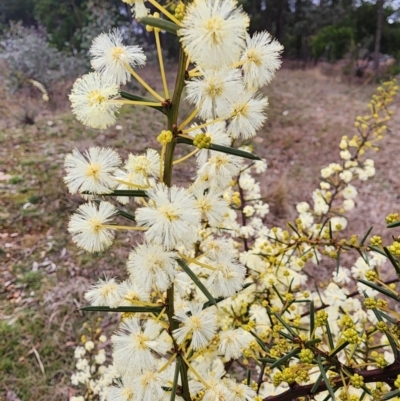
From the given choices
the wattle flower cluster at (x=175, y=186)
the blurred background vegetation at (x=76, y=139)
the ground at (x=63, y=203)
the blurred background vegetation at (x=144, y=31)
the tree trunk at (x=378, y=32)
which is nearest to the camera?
the wattle flower cluster at (x=175, y=186)

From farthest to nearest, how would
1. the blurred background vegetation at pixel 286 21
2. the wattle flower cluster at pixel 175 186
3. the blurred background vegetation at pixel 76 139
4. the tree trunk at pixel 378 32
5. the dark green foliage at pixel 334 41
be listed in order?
the dark green foliage at pixel 334 41, the tree trunk at pixel 378 32, the blurred background vegetation at pixel 286 21, the blurred background vegetation at pixel 76 139, the wattle flower cluster at pixel 175 186

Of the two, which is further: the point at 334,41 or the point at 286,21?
the point at 286,21

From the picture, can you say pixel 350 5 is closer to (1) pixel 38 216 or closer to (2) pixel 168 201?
(1) pixel 38 216

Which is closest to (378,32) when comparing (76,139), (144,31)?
(144,31)

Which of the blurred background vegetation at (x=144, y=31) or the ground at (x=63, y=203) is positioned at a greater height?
the blurred background vegetation at (x=144, y=31)

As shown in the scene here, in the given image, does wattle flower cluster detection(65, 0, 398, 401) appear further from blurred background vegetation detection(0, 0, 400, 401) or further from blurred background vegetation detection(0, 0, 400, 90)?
blurred background vegetation detection(0, 0, 400, 90)

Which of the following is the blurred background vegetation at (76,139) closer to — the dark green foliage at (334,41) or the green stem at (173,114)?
the dark green foliage at (334,41)

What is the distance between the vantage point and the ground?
2528 mm

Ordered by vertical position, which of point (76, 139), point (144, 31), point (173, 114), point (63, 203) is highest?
point (173, 114)

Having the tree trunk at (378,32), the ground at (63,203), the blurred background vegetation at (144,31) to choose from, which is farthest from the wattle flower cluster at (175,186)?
the tree trunk at (378,32)

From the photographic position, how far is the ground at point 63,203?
8.29ft

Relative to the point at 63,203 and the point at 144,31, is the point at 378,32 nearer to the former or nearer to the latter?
the point at 144,31

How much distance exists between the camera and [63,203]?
3682 millimetres

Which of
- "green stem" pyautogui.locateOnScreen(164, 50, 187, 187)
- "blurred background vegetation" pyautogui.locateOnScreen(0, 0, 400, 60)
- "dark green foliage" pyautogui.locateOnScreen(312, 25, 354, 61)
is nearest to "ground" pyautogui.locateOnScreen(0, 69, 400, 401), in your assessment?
"green stem" pyautogui.locateOnScreen(164, 50, 187, 187)
